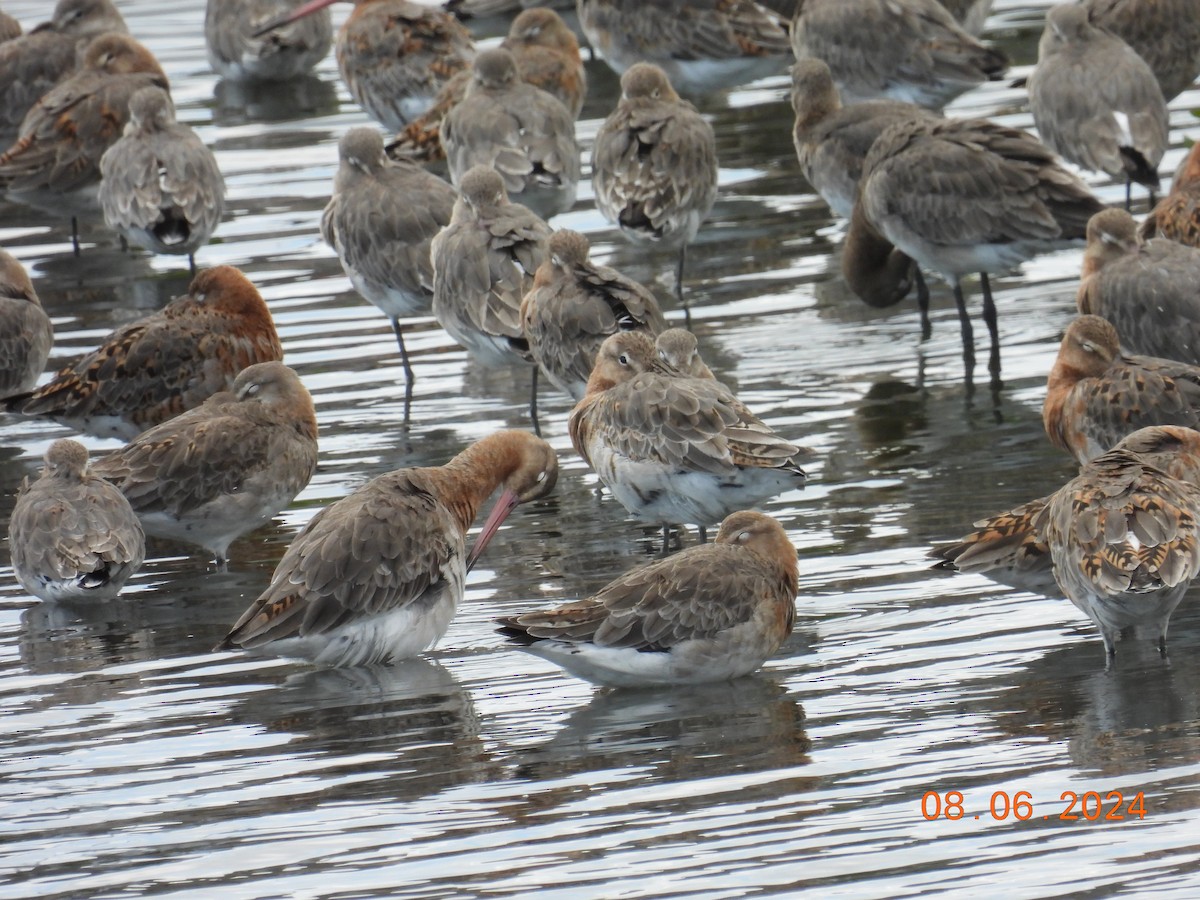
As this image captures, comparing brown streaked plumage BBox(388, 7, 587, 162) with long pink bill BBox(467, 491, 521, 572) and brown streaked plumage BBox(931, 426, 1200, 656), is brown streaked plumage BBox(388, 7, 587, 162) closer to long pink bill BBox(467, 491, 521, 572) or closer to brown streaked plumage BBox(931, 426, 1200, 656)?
long pink bill BBox(467, 491, 521, 572)

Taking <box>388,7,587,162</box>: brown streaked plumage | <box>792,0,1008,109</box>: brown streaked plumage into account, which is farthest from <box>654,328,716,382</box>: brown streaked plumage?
<box>792,0,1008,109</box>: brown streaked plumage

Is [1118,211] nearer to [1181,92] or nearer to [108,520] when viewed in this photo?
[108,520]

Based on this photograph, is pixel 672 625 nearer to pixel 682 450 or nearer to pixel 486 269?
pixel 682 450

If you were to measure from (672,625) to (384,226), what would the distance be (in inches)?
221

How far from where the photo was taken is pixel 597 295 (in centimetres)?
1080

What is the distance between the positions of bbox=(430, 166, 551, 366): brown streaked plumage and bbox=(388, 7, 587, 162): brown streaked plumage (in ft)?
10.5

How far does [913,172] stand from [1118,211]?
1.91 m

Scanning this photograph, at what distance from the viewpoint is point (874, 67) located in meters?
16.2

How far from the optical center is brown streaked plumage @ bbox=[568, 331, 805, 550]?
883cm

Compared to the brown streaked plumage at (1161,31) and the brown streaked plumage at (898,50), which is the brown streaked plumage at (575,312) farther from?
the brown streaked plumage at (1161,31)

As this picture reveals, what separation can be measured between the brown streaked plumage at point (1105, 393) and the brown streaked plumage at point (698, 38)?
8.21m

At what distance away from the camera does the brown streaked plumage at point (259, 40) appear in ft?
62.3

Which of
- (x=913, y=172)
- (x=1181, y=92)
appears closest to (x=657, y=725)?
(x=913, y=172)

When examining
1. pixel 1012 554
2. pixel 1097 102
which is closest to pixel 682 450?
pixel 1012 554
